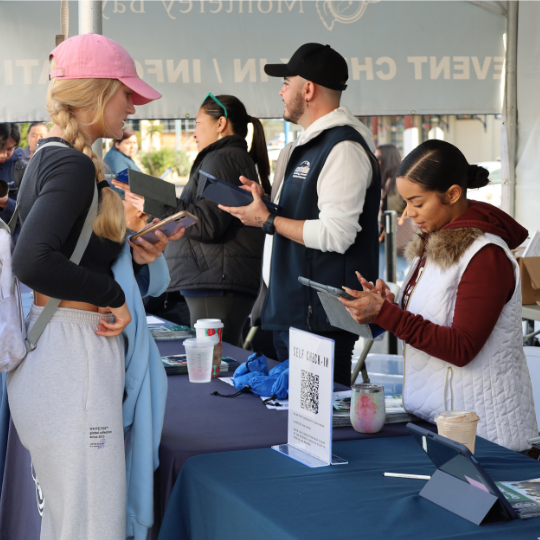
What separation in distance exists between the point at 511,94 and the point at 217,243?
83.3 inches

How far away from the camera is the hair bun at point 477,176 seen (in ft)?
5.43

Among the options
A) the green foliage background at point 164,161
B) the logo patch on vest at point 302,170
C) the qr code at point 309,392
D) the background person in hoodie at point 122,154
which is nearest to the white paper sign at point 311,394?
the qr code at point 309,392

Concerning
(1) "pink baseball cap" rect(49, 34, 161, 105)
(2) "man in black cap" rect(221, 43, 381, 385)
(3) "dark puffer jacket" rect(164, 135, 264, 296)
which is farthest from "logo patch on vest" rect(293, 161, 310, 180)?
(1) "pink baseball cap" rect(49, 34, 161, 105)

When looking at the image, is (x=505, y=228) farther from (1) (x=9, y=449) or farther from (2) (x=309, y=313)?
(1) (x=9, y=449)

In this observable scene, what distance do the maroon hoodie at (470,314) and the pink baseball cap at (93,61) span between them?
73cm

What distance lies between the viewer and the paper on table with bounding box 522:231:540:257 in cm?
323

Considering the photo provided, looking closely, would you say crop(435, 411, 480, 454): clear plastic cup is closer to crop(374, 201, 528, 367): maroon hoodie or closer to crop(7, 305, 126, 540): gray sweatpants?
crop(374, 201, 528, 367): maroon hoodie

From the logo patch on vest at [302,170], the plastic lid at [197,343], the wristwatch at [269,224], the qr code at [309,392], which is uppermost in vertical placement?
the logo patch on vest at [302,170]

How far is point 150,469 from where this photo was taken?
130 cm

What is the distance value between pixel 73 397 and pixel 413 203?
912 millimetres

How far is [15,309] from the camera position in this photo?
4.00 feet

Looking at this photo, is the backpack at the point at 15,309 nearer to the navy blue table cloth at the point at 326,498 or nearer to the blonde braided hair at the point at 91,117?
the blonde braided hair at the point at 91,117

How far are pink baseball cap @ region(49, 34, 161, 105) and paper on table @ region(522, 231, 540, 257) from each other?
2429mm

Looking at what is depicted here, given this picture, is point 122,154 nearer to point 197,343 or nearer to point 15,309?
point 197,343
